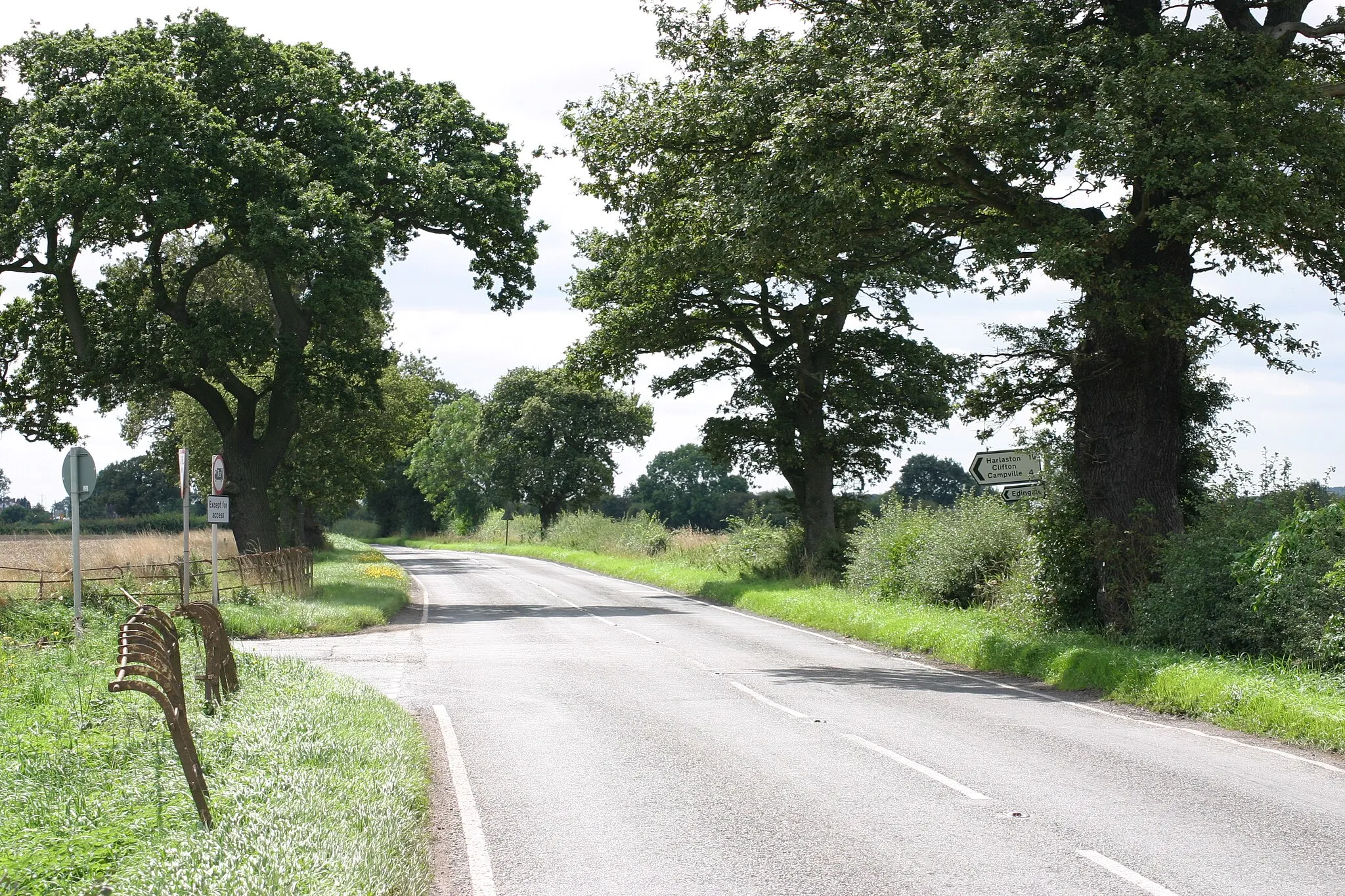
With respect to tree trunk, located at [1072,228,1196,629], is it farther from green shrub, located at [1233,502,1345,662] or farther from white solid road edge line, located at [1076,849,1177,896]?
white solid road edge line, located at [1076,849,1177,896]

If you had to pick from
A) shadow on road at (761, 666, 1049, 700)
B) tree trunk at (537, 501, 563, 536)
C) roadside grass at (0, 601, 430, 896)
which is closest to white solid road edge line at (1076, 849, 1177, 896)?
roadside grass at (0, 601, 430, 896)

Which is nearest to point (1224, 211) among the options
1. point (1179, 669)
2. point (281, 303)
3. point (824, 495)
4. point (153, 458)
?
point (1179, 669)

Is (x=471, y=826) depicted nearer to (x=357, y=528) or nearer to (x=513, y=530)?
(x=513, y=530)

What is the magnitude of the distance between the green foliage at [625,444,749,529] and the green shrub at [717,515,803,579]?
277 feet

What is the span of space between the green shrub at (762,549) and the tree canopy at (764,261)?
1010 mm

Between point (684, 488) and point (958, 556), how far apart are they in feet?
372

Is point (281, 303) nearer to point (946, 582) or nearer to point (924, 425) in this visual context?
point (924, 425)

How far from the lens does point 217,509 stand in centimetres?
1941

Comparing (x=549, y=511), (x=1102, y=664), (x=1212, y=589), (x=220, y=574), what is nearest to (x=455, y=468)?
(x=549, y=511)

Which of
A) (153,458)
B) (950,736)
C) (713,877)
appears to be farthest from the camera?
(153,458)

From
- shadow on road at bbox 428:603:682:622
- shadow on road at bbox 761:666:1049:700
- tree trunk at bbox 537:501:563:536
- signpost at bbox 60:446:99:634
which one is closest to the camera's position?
shadow on road at bbox 761:666:1049:700

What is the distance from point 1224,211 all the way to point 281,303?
2588 cm

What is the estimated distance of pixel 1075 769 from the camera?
355 inches

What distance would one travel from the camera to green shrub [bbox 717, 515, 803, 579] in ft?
107
